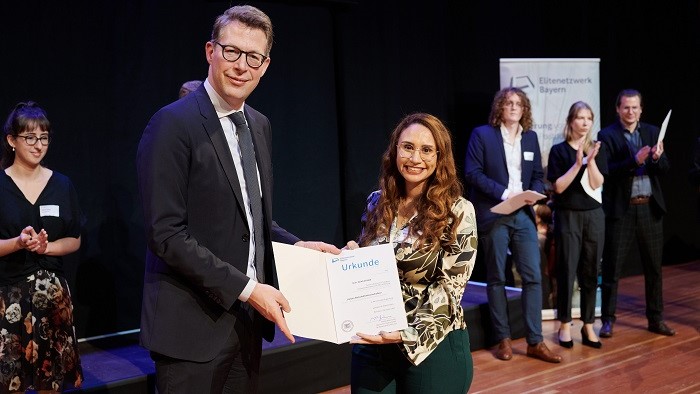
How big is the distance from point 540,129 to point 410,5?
4.78 ft

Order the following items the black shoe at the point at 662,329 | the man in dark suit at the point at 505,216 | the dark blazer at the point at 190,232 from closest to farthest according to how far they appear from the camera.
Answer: the dark blazer at the point at 190,232, the man in dark suit at the point at 505,216, the black shoe at the point at 662,329

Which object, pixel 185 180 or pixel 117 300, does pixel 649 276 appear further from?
pixel 185 180

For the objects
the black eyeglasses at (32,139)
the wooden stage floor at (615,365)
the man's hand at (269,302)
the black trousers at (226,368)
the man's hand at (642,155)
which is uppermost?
the black eyeglasses at (32,139)

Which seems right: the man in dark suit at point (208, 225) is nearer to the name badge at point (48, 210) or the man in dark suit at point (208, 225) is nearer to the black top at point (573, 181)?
the name badge at point (48, 210)

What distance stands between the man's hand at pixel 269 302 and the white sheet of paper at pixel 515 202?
312cm

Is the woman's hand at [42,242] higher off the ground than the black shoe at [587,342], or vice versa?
the woman's hand at [42,242]

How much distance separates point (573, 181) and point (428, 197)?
301cm

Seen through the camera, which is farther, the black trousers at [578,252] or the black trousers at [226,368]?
the black trousers at [578,252]

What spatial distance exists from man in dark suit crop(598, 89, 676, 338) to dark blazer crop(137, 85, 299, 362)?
3959 millimetres

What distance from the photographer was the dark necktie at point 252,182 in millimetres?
2152

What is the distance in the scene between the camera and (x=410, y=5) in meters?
6.21

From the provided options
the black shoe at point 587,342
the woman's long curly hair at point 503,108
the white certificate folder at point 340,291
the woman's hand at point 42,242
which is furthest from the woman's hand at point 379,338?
the black shoe at point 587,342

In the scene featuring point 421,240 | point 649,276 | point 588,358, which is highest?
point 421,240

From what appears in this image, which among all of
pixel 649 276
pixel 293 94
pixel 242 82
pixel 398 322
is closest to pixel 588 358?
pixel 649 276
